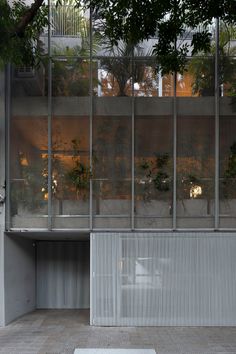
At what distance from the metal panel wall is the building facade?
96.4 inches

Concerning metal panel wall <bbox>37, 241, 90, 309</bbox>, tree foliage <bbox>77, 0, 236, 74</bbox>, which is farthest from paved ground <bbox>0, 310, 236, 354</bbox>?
tree foliage <bbox>77, 0, 236, 74</bbox>

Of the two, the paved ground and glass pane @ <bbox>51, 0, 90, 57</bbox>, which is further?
glass pane @ <bbox>51, 0, 90, 57</bbox>

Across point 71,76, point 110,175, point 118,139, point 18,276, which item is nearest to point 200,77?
point 118,139

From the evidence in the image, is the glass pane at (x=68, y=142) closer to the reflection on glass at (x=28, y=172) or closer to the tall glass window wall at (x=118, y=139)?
the tall glass window wall at (x=118, y=139)

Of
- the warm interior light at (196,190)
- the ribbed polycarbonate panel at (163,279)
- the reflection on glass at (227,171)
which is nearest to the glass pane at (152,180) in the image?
the ribbed polycarbonate panel at (163,279)

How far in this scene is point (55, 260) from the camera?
1391 centimetres

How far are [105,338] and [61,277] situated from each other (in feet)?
13.2

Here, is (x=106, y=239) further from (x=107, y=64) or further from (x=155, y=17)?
(x=155, y=17)

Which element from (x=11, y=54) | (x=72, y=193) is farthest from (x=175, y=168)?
(x=11, y=54)

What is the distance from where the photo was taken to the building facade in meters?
11.2

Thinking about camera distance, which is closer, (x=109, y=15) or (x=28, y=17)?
(x=28, y=17)

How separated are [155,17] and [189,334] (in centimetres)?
767

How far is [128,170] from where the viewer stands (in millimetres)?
11383

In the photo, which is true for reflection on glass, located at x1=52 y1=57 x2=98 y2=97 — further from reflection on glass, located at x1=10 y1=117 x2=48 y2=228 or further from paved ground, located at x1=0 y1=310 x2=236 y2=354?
paved ground, located at x1=0 y1=310 x2=236 y2=354
